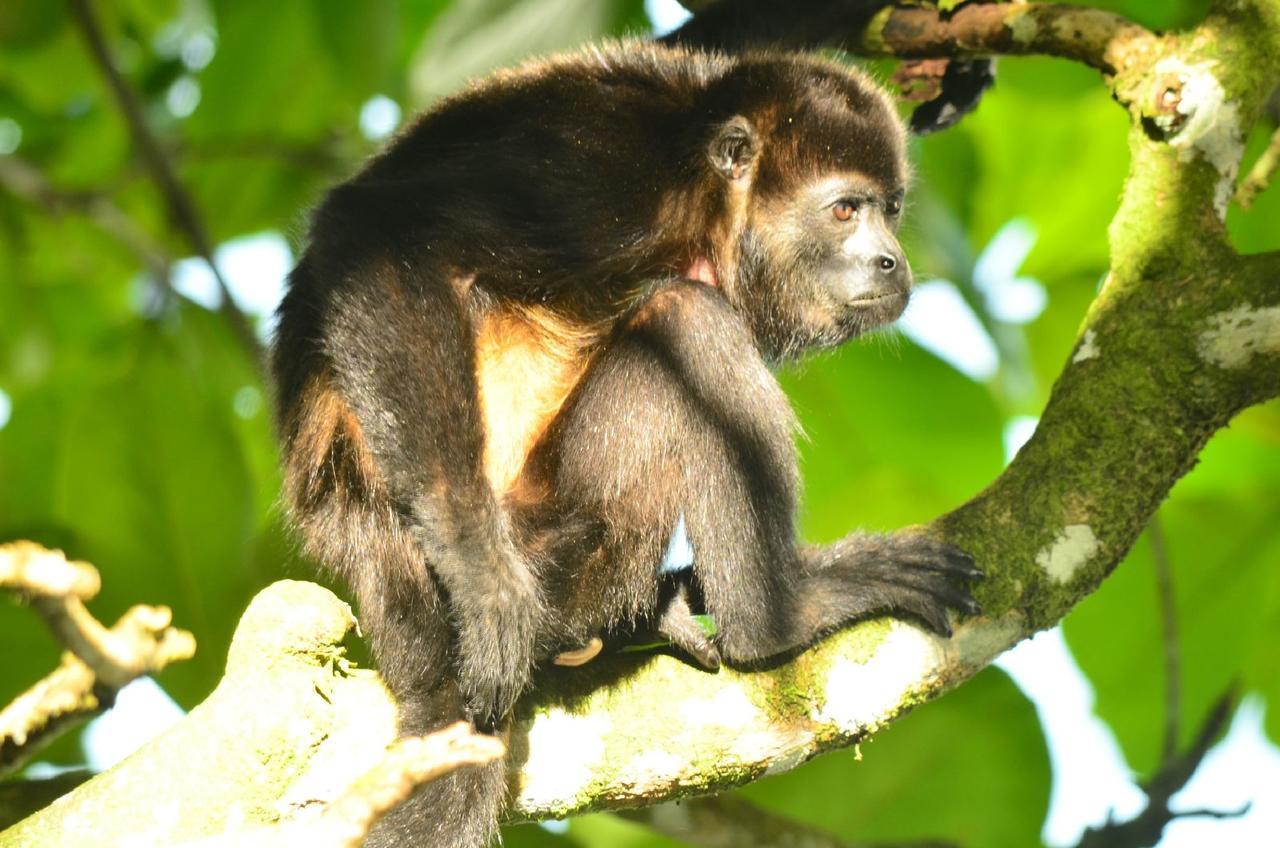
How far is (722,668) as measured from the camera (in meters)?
3.09

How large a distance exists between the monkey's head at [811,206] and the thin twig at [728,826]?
4.85ft

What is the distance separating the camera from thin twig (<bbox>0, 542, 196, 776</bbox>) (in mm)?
2098

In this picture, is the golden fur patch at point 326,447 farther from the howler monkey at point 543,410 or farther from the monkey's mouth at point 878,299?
the monkey's mouth at point 878,299

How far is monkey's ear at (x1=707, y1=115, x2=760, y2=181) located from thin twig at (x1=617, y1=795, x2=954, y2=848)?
186 cm

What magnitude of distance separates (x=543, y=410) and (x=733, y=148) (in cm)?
102

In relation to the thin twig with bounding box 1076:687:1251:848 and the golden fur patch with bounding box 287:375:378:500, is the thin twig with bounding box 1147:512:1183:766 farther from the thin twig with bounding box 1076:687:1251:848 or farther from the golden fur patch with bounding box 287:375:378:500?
the golden fur patch with bounding box 287:375:378:500

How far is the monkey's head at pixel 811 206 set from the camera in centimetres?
405

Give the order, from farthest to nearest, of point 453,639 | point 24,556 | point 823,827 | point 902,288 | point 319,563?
point 823,827, point 902,288, point 319,563, point 453,639, point 24,556

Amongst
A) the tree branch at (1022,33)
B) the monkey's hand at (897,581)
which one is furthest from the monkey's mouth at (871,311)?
the monkey's hand at (897,581)

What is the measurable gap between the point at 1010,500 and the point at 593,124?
149cm

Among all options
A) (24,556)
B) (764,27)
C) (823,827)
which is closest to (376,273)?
(24,556)

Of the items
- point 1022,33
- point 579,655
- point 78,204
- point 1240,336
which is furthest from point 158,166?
point 1240,336

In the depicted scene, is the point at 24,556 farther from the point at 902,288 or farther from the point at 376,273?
the point at 902,288

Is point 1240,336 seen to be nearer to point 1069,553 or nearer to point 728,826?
point 1069,553
